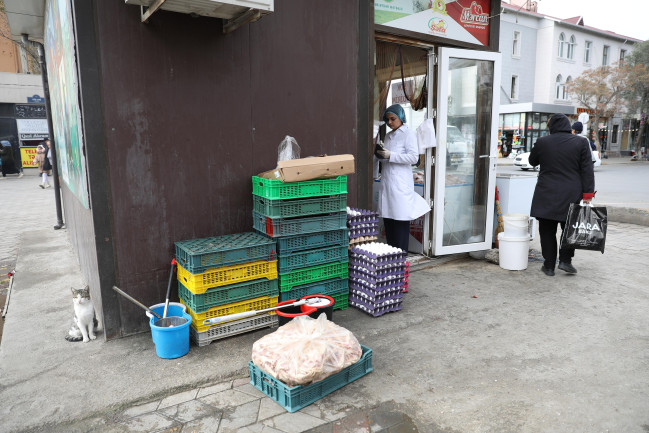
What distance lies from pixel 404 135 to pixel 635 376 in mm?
3357

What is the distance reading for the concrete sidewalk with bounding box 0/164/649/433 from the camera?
2.67 meters

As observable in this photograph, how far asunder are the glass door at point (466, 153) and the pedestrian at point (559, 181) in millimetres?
753

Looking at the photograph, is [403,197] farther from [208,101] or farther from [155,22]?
[155,22]

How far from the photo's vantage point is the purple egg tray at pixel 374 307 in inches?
165

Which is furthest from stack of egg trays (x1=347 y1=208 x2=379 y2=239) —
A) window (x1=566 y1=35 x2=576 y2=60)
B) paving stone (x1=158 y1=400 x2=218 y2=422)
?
window (x1=566 y1=35 x2=576 y2=60)

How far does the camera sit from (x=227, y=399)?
2.90 metres

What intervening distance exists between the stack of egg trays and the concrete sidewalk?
2.72 ft

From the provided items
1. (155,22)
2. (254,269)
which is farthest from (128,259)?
(155,22)

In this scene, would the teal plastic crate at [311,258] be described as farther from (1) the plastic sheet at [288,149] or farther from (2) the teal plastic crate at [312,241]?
(1) the plastic sheet at [288,149]

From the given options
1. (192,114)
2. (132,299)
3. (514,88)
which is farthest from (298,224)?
(514,88)

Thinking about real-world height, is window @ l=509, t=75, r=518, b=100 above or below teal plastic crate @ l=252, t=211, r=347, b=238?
above

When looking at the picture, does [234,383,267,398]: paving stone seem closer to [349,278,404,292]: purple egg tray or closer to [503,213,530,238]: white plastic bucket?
[349,278,404,292]: purple egg tray

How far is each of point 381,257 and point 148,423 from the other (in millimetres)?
2318

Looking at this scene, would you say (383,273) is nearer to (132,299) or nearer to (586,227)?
(132,299)
